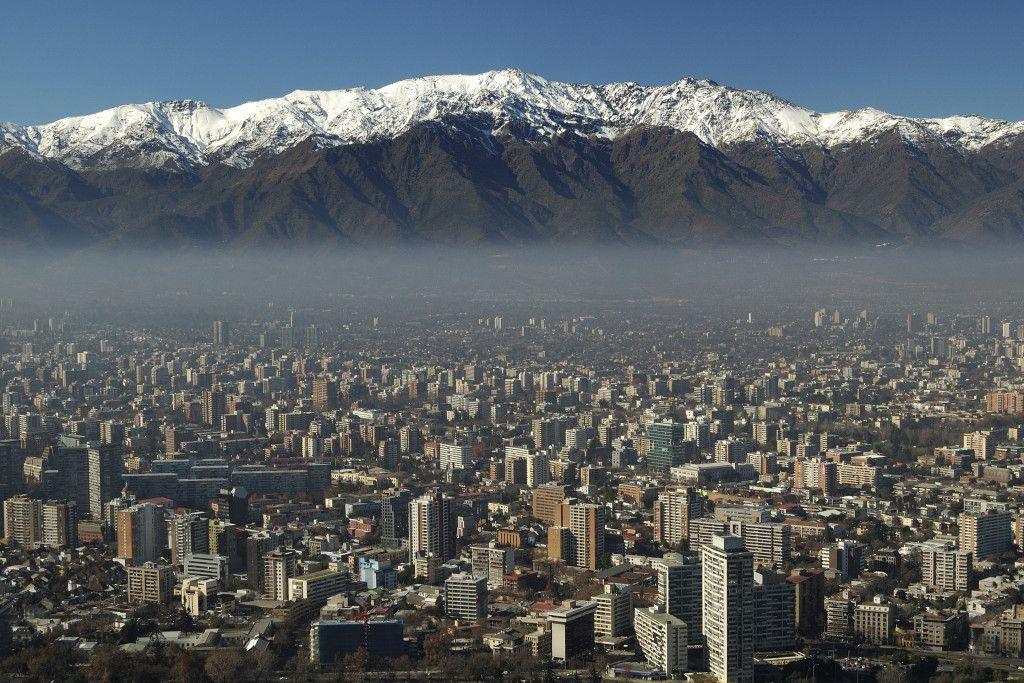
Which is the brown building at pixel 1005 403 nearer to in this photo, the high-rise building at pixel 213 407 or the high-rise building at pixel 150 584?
the high-rise building at pixel 213 407

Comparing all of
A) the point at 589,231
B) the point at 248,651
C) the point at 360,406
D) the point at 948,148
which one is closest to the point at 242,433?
the point at 360,406

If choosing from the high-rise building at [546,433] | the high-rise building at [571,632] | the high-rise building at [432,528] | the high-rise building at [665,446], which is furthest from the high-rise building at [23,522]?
the high-rise building at [546,433]

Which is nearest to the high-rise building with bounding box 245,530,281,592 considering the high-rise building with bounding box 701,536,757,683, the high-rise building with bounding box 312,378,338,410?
the high-rise building with bounding box 701,536,757,683

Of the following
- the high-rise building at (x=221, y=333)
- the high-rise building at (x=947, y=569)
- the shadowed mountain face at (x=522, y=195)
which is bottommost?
the high-rise building at (x=947, y=569)

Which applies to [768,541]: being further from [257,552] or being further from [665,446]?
[665,446]

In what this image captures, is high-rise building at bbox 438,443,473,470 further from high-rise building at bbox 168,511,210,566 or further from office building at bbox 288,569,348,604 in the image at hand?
office building at bbox 288,569,348,604

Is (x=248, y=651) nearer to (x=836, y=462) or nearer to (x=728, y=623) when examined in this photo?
(x=728, y=623)

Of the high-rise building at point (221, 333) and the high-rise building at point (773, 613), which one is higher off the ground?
→ the high-rise building at point (221, 333)
